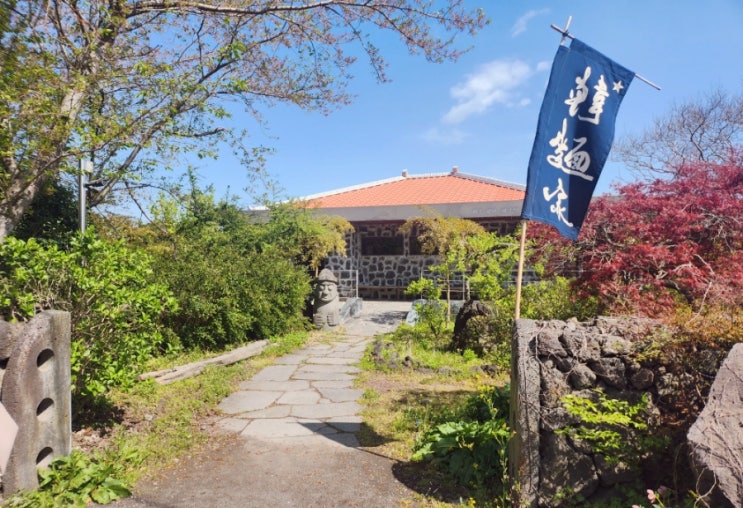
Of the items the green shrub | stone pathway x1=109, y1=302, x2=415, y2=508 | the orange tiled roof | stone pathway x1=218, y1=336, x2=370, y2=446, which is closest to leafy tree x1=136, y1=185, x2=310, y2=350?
stone pathway x1=218, y1=336, x2=370, y2=446

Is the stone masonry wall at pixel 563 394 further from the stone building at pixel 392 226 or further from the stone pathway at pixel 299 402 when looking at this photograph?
the stone building at pixel 392 226

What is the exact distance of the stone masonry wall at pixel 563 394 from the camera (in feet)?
8.44

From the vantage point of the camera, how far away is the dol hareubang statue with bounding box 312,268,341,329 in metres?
9.52

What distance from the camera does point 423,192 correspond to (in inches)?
626

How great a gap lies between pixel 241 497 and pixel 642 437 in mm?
2609

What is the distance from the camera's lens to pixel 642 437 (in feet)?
8.14

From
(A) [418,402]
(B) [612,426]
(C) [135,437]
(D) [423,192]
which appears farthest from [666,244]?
(D) [423,192]

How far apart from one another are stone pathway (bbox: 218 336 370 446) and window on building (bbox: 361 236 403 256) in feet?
24.3

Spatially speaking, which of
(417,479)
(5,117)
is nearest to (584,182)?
(417,479)

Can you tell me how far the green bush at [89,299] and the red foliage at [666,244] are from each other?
449cm

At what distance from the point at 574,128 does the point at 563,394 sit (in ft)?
6.57

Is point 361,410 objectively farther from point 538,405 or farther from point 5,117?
point 5,117

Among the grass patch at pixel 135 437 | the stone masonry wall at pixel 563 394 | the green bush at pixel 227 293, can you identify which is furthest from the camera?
the green bush at pixel 227 293

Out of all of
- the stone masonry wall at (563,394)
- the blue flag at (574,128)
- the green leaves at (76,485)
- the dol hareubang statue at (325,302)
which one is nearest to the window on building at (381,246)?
the dol hareubang statue at (325,302)
